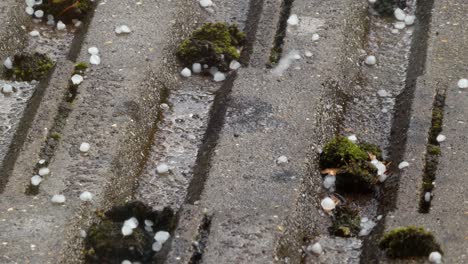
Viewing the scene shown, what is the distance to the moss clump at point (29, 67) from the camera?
4.55 metres

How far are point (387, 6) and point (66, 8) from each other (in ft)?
5.32

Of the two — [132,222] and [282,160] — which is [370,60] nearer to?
[282,160]

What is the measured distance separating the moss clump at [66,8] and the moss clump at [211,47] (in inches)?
22.4

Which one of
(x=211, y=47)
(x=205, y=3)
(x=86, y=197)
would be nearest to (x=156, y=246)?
(x=86, y=197)

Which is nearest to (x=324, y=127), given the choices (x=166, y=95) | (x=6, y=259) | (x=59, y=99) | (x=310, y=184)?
(x=310, y=184)

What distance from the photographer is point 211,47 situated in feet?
15.1

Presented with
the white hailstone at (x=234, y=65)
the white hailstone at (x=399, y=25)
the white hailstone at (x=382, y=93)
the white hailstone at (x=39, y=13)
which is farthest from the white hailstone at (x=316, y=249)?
→ the white hailstone at (x=39, y=13)

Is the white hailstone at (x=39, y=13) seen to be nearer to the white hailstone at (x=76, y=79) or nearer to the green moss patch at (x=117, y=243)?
the white hailstone at (x=76, y=79)

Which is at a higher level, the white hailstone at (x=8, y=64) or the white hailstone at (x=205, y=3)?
the white hailstone at (x=205, y=3)

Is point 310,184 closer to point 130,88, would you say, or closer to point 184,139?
point 184,139

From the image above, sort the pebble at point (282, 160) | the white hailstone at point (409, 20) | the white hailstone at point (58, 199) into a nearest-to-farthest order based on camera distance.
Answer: the white hailstone at point (58, 199) < the pebble at point (282, 160) < the white hailstone at point (409, 20)

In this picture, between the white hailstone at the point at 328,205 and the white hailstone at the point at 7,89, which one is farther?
the white hailstone at the point at 7,89

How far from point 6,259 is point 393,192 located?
147 centimetres

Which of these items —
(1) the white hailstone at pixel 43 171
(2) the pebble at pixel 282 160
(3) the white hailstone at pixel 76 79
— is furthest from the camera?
(3) the white hailstone at pixel 76 79
